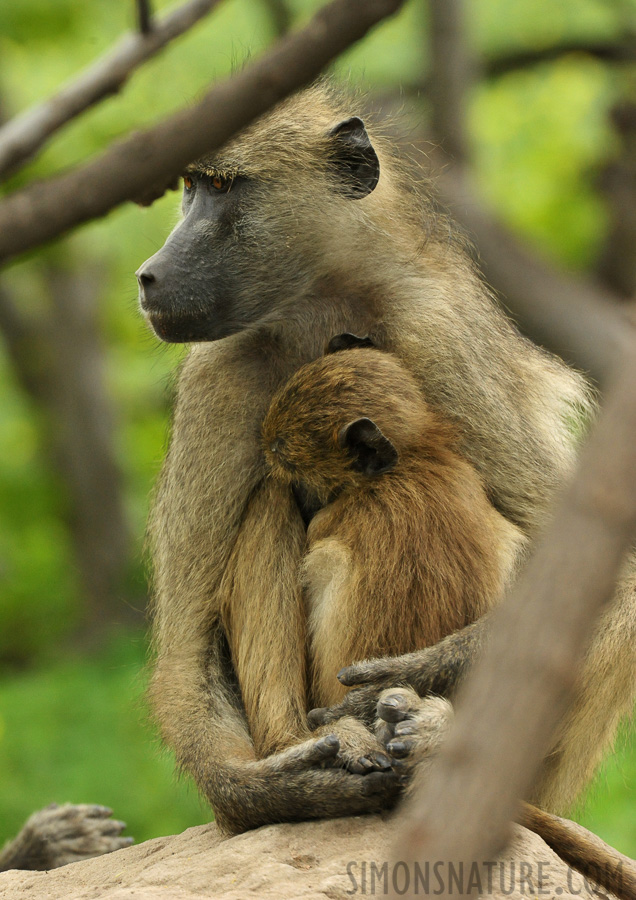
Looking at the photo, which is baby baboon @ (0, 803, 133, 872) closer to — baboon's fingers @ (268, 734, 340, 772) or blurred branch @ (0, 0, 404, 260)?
baboon's fingers @ (268, 734, 340, 772)

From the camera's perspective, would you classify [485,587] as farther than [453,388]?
No

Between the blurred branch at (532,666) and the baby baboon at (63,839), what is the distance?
367 cm

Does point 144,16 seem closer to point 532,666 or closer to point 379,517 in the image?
point 379,517

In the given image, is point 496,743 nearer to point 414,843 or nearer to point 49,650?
point 414,843

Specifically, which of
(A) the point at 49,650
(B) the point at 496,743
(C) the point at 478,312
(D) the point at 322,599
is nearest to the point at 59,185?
(B) the point at 496,743

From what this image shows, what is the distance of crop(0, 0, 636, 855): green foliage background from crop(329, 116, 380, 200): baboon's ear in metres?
1.01

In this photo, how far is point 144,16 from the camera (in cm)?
305

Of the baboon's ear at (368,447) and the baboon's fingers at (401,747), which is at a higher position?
the baboon's ear at (368,447)

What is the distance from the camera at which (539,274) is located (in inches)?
336

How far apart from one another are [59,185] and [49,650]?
998cm

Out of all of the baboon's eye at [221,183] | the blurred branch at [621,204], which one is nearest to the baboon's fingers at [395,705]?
the baboon's eye at [221,183]

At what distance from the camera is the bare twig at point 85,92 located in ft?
8.99

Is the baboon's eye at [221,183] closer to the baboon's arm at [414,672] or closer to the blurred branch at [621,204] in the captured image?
the baboon's arm at [414,672]

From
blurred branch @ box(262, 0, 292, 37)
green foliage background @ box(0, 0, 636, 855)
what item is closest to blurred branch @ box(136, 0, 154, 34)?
green foliage background @ box(0, 0, 636, 855)
